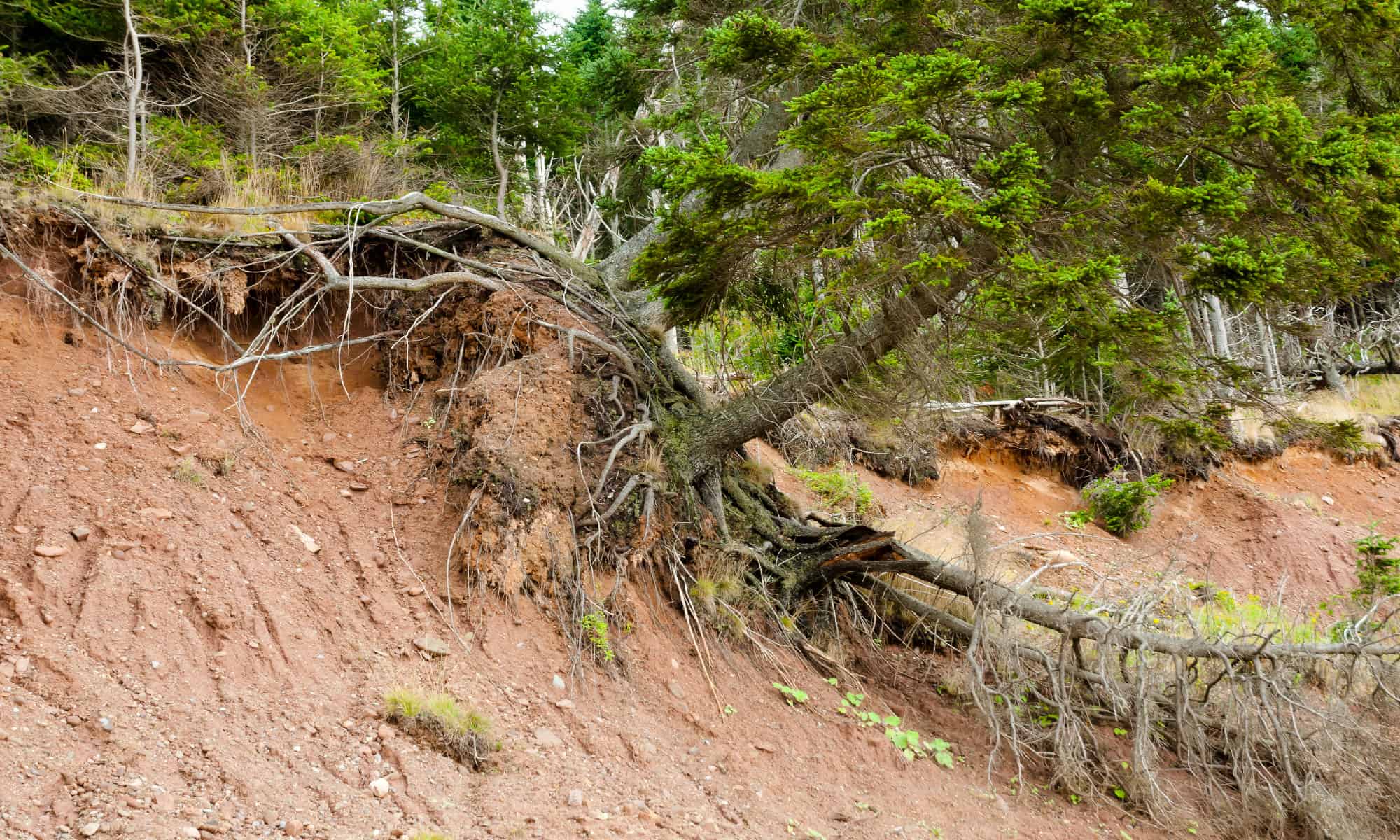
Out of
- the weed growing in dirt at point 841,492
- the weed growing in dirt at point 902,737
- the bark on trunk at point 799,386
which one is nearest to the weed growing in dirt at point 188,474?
the bark on trunk at point 799,386

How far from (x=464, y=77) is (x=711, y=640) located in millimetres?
10283

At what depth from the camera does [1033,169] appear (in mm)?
5172

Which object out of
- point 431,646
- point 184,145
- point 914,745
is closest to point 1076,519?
point 914,745

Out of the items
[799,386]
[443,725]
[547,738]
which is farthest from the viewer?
[799,386]

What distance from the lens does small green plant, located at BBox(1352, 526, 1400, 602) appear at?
998cm

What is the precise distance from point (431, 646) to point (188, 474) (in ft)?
6.36

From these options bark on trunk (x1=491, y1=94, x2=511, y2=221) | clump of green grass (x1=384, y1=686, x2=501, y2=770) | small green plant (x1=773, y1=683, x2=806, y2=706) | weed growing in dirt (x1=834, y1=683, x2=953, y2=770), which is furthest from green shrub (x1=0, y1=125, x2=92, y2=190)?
weed growing in dirt (x1=834, y1=683, x2=953, y2=770)

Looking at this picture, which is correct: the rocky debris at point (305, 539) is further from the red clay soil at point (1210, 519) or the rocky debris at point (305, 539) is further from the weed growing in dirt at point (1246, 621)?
the red clay soil at point (1210, 519)

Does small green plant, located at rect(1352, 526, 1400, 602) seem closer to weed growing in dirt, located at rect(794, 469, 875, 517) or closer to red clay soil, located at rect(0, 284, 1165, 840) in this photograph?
weed growing in dirt, located at rect(794, 469, 875, 517)

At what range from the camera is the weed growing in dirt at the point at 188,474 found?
5656 millimetres

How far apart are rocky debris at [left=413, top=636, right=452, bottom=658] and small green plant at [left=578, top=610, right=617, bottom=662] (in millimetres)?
893

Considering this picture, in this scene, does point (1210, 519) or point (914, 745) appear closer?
point (914, 745)

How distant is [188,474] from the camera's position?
5.68 metres

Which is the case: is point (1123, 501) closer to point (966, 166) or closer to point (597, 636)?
point (966, 166)
